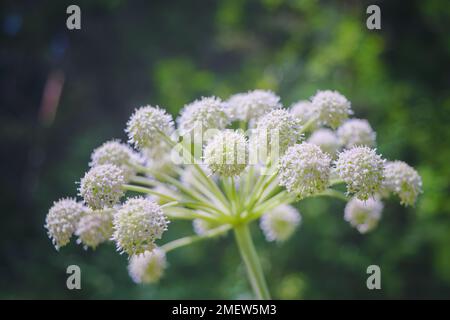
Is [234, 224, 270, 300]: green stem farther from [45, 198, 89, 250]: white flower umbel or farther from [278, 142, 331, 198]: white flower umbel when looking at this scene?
[45, 198, 89, 250]: white flower umbel

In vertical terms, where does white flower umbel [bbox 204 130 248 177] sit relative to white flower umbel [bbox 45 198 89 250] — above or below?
above

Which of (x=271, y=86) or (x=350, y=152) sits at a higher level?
(x=271, y=86)

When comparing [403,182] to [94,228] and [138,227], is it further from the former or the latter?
[94,228]

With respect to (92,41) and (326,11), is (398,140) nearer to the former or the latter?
(326,11)

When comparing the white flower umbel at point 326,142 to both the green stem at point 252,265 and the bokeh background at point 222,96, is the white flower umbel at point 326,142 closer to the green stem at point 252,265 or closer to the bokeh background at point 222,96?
the green stem at point 252,265

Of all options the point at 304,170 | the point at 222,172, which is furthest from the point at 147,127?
the point at 304,170

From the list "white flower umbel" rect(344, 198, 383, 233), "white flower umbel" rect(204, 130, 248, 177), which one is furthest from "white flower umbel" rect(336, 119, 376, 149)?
"white flower umbel" rect(204, 130, 248, 177)

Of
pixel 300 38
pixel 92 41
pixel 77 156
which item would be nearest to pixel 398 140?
pixel 300 38
